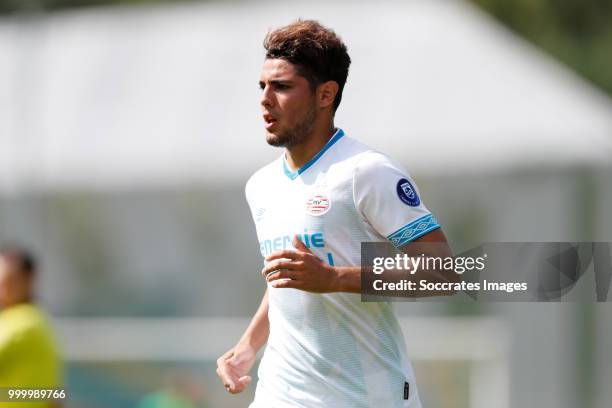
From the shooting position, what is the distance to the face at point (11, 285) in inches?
297

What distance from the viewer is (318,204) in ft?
13.5

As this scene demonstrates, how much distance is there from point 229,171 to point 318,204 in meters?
15.1

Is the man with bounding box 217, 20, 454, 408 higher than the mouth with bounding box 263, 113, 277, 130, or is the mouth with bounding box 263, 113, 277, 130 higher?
the mouth with bounding box 263, 113, 277, 130

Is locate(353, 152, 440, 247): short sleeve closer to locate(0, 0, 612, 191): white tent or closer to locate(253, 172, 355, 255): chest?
locate(253, 172, 355, 255): chest

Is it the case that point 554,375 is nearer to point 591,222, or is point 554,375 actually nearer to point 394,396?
point 591,222

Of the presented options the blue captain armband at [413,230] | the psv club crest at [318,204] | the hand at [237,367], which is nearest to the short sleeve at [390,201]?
the blue captain armband at [413,230]

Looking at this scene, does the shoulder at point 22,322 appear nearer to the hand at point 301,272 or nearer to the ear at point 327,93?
the ear at point 327,93

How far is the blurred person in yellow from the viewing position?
280 inches

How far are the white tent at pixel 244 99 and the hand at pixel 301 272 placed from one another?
13.4m

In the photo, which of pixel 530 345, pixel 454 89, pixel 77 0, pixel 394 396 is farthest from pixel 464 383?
pixel 77 0

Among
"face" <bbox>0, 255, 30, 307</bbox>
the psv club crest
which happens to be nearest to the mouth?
the psv club crest

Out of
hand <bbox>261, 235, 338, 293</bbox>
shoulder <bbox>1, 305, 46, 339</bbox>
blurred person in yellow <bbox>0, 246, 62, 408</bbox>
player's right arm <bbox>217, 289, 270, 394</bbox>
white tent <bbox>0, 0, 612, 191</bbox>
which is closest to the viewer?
hand <bbox>261, 235, 338, 293</bbox>

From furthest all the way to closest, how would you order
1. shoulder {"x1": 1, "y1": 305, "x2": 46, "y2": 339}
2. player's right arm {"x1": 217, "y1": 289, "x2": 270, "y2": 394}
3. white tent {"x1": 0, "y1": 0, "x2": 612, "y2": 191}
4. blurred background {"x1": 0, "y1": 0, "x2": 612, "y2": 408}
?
white tent {"x1": 0, "y1": 0, "x2": 612, "y2": 191}
blurred background {"x1": 0, "y1": 0, "x2": 612, "y2": 408}
shoulder {"x1": 1, "y1": 305, "x2": 46, "y2": 339}
player's right arm {"x1": 217, "y1": 289, "x2": 270, "y2": 394}

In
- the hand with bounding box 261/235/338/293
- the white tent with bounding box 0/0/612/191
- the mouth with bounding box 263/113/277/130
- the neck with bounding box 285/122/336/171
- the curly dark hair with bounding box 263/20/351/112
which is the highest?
the white tent with bounding box 0/0/612/191
